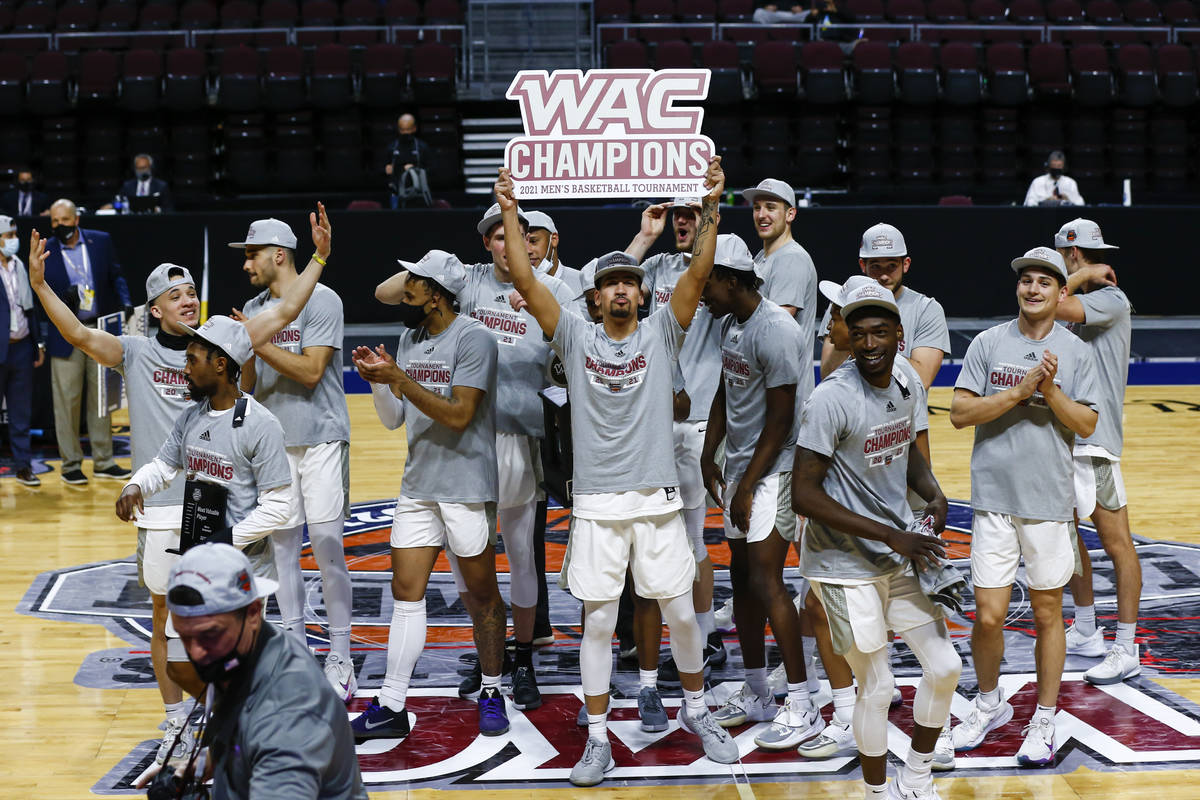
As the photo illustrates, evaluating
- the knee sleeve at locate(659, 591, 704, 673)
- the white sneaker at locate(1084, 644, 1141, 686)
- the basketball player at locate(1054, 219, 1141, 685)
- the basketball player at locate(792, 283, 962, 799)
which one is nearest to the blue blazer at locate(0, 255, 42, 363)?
the knee sleeve at locate(659, 591, 704, 673)

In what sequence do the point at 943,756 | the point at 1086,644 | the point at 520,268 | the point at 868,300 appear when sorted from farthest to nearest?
the point at 1086,644 → the point at 943,756 → the point at 520,268 → the point at 868,300

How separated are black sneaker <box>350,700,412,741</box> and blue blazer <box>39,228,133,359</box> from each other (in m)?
5.74

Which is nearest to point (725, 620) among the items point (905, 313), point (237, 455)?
point (905, 313)

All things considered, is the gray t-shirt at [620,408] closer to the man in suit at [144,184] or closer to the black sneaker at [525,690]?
the black sneaker at [525,690]

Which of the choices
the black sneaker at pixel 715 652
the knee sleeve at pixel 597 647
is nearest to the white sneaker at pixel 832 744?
the knee sleeve at pixel 597 647

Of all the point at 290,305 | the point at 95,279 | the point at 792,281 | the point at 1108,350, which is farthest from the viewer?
the point at 95,279

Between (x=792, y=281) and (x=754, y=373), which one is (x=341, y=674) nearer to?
(x=754, y=373)

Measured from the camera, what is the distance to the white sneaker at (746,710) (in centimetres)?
563

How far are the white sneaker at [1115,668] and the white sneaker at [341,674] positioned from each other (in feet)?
10.9

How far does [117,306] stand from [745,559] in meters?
6.69

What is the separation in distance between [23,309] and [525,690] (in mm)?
5917

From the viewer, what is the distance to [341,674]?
5.86 m

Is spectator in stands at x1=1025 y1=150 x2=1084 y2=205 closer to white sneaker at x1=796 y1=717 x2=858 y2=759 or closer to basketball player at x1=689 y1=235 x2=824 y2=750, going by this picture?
A: basketball player at x1=689 y1=235 x2=824 y2=750

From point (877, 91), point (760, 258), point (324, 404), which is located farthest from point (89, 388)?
point (877, 91)
